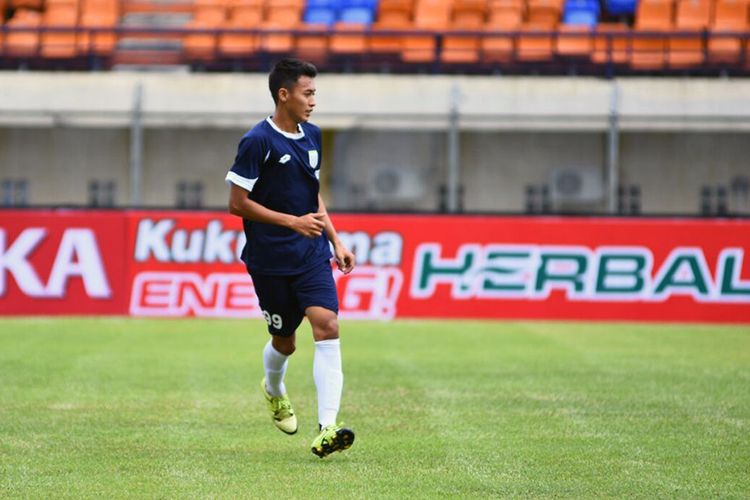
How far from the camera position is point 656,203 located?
2920cm

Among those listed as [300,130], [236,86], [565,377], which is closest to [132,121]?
[236,86]

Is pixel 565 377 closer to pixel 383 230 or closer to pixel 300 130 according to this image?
pixel 300 130

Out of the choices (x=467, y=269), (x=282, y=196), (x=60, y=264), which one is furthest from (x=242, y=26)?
(x=282, y=196)

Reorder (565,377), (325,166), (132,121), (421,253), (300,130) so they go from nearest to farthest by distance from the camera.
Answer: (300,130) → (565,377) → (421,253) → (132,121) → (325,166)

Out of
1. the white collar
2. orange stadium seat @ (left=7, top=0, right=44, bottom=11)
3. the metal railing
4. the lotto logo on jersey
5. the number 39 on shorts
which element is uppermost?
orange stadium seat @ (left=7, top=0, right=44, bottom=11)

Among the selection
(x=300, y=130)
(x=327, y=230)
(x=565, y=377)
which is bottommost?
(x=565, y=377)

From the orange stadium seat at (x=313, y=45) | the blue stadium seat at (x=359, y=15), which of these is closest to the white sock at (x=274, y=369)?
the orange stadium seat at (x=313, y=45)

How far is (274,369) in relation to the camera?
870 cm

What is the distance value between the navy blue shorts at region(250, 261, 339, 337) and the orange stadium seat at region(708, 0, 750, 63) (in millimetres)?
20532

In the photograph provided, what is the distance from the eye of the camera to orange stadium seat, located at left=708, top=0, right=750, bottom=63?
27609 mm

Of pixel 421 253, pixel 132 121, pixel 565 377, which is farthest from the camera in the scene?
pixel 132 121

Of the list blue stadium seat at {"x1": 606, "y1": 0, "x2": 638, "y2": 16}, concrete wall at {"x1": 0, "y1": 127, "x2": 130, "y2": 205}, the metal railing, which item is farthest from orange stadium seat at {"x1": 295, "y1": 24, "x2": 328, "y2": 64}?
blue stadium seat at {"x1": 606, "y1": 0, "x2": 638, "y2": 16}

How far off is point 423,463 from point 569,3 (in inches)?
944

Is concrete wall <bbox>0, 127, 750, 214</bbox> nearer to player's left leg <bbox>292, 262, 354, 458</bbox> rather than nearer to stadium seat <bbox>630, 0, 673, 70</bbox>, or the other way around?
stadium seat <bbox>630, 0, 673, 70</bbox>
